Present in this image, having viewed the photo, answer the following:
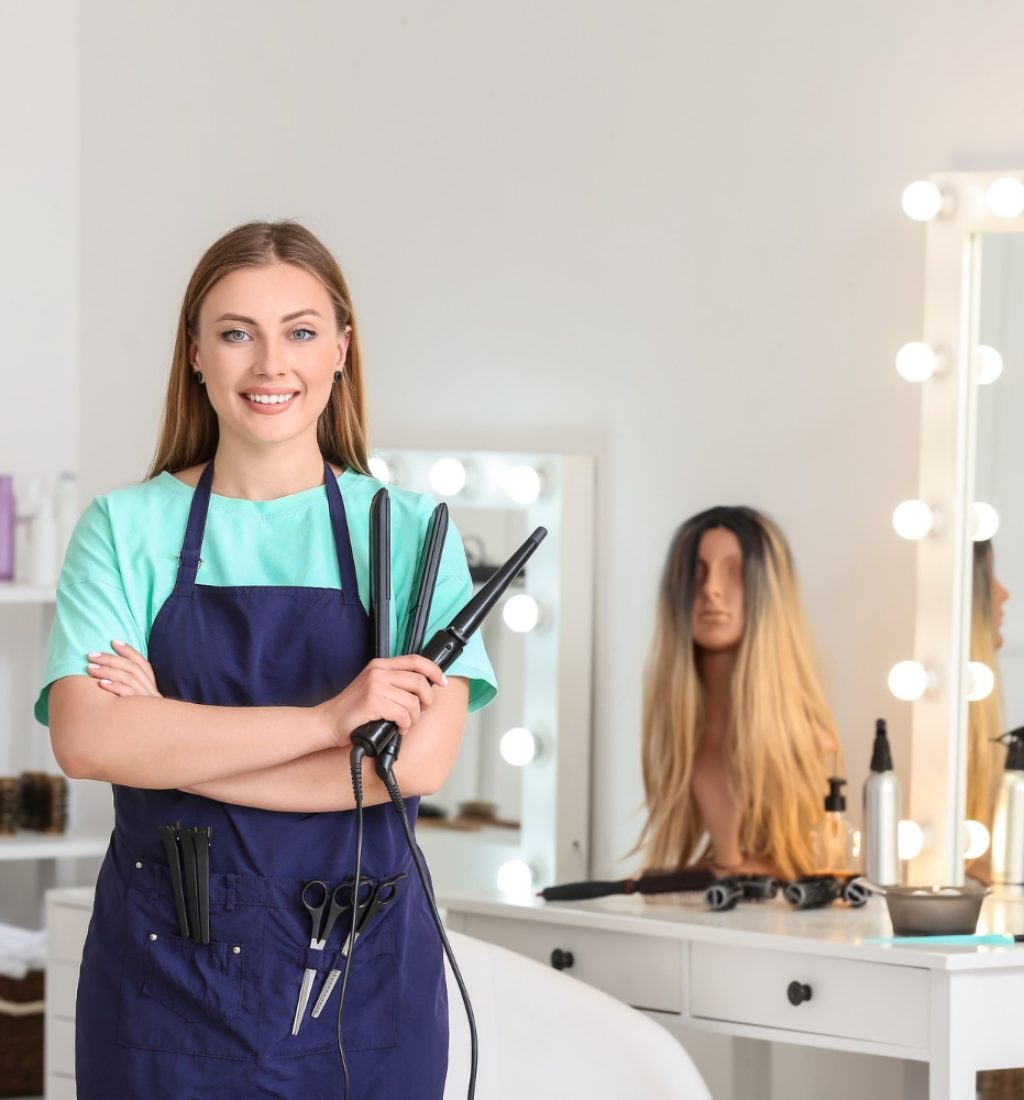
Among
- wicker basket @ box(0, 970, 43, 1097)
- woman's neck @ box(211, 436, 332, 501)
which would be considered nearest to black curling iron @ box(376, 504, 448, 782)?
woman's neck @ box(211, 436, 332, 501)

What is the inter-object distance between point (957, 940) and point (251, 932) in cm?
87

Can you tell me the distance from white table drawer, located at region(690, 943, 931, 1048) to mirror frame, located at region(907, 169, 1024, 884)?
0.34 metres

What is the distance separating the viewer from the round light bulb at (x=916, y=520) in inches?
82.0

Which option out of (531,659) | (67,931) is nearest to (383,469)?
(531,659)

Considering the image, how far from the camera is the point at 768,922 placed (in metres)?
1.89

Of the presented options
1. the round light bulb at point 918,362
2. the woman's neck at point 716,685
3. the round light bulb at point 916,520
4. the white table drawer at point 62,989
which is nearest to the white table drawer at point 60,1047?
the white table drawer at point 62,989

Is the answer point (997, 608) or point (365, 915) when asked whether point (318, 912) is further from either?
point (997, 608)

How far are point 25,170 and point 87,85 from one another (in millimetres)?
184

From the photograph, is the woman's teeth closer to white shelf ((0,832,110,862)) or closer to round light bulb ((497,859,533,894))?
round light bulb ((497,859,533,894))

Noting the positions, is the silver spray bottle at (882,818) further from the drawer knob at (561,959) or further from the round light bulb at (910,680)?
the drawer knob at (561,959)

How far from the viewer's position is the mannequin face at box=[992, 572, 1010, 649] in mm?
2043

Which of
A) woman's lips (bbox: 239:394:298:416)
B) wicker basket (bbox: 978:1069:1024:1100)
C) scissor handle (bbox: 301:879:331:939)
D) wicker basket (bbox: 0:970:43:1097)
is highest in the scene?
woman's lips (bbox: 239:394:298:416)

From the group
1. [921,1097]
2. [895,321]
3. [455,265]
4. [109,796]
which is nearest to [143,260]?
[455,265]

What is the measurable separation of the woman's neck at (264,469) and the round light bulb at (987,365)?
3.49 ft
